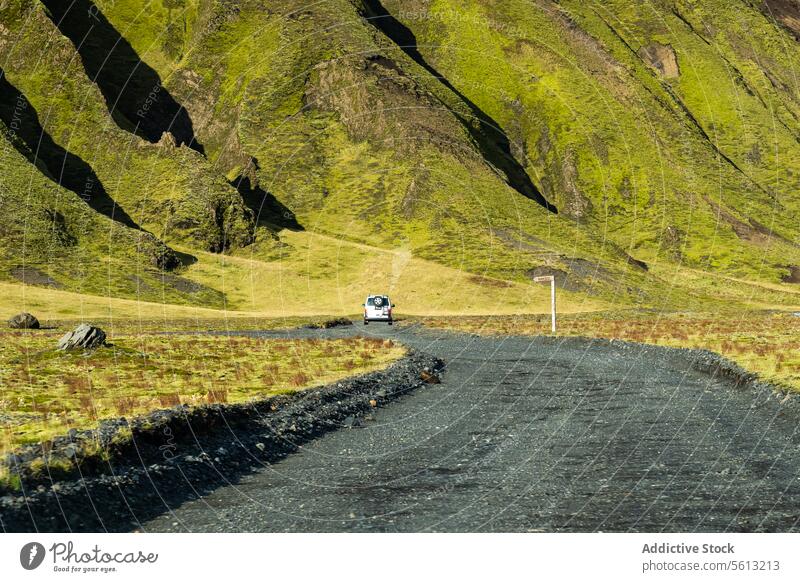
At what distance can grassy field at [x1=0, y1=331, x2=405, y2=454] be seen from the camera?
23891 mm

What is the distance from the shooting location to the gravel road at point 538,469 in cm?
1470

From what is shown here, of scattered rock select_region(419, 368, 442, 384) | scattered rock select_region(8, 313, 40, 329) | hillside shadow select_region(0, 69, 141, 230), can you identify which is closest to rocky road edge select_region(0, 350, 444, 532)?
scattered rock select_region(419, 368, 442, 384)

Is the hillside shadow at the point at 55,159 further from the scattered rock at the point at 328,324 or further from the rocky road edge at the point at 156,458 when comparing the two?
the rocky road edge at the point at 156,458

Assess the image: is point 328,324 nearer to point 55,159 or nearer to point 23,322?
point 23,322

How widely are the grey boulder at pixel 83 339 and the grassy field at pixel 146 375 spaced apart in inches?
31.6

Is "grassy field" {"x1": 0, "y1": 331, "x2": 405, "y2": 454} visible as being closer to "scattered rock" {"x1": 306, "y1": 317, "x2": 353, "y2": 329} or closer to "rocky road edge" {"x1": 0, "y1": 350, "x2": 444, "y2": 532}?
"rocky road edge" {"x1": 0, "y1": 350, "x2": 444, "y2": 532}

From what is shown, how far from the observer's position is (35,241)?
426 feet

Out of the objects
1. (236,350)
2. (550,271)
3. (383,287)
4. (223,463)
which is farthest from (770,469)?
(550,271)

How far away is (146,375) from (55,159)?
145917mm

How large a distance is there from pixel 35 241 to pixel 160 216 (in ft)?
116

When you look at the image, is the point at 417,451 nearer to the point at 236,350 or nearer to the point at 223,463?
the point at 223,463

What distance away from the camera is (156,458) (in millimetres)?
18844

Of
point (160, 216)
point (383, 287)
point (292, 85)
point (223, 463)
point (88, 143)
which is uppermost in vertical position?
point (292, 85)

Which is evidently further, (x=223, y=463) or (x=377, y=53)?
(x=377, y=53)
